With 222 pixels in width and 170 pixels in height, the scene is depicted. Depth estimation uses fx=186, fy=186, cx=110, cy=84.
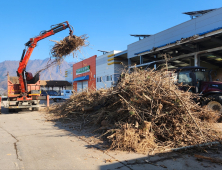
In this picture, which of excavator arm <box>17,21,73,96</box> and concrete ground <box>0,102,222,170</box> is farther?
excavator arm <box>17,21,73,96</box>

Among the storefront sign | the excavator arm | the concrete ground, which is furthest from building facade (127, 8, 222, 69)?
the storefront sign

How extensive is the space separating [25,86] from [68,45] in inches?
189

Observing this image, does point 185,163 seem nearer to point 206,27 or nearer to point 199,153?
point 199,153

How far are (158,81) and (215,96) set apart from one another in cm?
397

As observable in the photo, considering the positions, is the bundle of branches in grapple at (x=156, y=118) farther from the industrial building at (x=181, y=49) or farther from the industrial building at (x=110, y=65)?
the industrial building at (x=110, y=65)

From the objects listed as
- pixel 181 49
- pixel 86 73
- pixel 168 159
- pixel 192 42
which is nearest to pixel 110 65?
pixel 86 73

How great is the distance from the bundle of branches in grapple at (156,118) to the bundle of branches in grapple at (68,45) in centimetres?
508

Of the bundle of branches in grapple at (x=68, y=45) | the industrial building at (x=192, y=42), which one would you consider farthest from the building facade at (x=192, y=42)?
the bundle of branches in grapple at (x=68, y=45)

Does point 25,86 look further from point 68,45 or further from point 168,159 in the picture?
point 168,159

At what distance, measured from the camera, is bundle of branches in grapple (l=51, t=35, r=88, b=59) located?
36.3 ft

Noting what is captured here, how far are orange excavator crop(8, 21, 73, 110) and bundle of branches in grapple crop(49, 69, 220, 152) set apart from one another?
8271 mm

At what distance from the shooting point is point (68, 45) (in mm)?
11133

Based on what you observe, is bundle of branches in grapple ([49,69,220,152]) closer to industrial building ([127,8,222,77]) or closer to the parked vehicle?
the parked vehicle

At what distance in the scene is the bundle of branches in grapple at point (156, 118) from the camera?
17.2 ft
